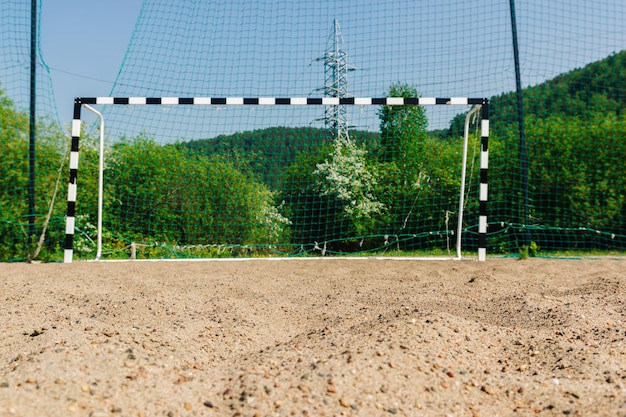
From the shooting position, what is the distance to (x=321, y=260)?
571 centimetres

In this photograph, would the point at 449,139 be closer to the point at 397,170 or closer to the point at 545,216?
the point at 397,170

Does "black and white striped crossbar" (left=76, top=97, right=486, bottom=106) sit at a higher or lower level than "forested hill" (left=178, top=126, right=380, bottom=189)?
higher

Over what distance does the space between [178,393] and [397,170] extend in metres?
5.32

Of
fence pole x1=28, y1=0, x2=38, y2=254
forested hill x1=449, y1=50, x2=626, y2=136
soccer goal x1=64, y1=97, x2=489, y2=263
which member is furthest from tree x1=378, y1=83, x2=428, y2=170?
fence pole x1=28, y1=0, x2=38, y2=254

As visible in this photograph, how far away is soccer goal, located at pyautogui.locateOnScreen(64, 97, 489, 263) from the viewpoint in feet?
21.1

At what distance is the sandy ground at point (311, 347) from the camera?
1.75 meters

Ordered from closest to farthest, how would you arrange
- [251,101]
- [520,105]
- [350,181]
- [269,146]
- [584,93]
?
1. [251,101]
2. [520,105]
3. [350,181]
4. [269,146]
5. [584,93]

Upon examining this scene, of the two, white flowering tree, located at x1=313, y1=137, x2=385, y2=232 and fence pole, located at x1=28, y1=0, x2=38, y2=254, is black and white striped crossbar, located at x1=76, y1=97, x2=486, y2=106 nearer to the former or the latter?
fence pole, located at x1=28, y1=0, x2=38, y2=254

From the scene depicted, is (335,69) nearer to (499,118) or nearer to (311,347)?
(499,118)

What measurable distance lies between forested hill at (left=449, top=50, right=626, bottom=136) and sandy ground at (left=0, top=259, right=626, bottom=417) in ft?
14.3

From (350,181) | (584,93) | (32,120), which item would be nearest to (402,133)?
(350,181)

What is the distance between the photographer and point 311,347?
2312mm

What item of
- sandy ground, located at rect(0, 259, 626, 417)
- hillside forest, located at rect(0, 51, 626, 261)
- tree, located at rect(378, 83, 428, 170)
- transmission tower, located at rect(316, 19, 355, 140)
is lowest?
sandy ground, located at rect(0, 259, 626, 417)

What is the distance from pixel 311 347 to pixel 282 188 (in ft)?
15.0
